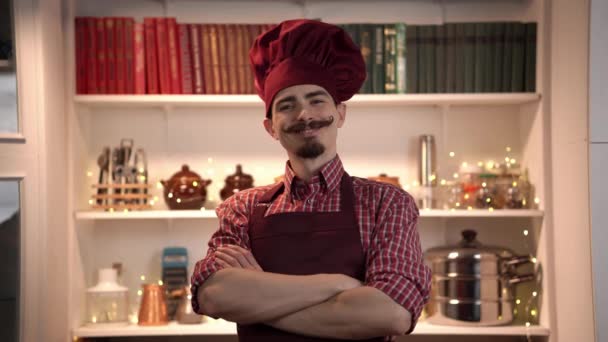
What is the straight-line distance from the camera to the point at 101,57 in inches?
130

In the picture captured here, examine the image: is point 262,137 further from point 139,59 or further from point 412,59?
point 412,59

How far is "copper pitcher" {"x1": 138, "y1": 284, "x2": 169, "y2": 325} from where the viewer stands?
10.8 ft

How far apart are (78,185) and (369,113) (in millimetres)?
1217

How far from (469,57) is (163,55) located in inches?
47.3

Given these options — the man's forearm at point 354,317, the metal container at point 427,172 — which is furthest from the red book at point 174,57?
the man's forearm at point 354,317

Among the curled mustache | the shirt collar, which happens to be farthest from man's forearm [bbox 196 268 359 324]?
the curled mustache

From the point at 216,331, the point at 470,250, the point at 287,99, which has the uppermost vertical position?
the point at 287,99

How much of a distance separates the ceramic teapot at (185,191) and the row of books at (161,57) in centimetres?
34

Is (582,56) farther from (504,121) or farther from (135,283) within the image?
(135,283)

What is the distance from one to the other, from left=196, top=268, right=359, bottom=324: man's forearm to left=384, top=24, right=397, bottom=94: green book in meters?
1.59

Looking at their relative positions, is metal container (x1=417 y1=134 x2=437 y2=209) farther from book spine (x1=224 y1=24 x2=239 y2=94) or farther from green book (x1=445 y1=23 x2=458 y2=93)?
book spine (x1=224 y1=24 x2=239 y2=94)

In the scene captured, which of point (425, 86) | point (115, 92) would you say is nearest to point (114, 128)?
point (115, 92)

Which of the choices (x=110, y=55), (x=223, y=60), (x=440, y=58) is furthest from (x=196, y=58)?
(x=440, y=58)

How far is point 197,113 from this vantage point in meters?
3.53
